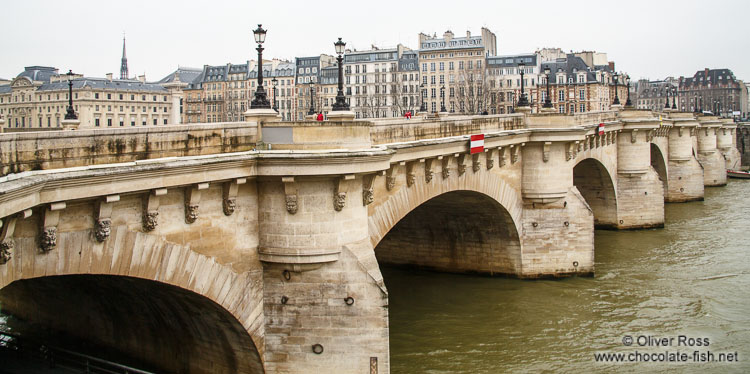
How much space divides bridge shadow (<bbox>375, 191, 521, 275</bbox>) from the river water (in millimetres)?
604

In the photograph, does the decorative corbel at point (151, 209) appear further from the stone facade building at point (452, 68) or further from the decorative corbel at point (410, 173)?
the stone facade building at point (452, 68)

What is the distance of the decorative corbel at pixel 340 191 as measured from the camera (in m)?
15.4

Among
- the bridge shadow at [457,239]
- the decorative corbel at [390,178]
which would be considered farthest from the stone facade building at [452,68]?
the decorative corbel at [390,178]

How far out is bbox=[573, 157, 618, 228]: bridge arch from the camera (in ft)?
145

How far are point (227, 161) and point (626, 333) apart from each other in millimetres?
15420

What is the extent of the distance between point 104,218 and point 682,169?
183 ft

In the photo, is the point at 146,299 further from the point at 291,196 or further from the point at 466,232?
the point at 466,232

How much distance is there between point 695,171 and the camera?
5988 centimetres

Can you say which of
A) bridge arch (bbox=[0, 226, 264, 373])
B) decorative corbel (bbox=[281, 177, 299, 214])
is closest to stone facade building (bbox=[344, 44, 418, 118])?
bridge arch (bbox=[0, 226, 264, 373])

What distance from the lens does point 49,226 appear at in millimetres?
11016

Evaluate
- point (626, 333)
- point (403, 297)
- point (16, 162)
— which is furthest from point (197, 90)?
point (16, 162)

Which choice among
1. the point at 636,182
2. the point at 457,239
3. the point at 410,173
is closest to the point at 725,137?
the point at 636,182

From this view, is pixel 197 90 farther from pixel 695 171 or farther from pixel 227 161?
pixel 227 161

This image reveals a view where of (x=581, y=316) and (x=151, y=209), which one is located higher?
(x=151, y=209)
